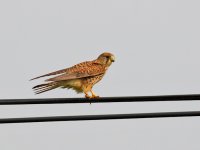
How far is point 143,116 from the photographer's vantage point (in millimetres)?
11297

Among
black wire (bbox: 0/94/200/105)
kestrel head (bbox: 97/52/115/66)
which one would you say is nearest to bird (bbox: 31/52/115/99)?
kestrel head (bbox: 97/52/115/66)

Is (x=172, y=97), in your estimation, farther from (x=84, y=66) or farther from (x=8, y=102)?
(x=84, y=66)

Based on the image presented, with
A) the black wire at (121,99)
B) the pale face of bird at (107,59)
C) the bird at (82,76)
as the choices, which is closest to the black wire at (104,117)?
the black wire at (121,99)

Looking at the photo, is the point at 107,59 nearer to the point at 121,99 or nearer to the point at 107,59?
the point at 107,59

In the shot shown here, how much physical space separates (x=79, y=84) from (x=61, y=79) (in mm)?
987

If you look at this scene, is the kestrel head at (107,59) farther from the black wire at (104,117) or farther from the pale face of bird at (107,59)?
the black wire at (104,117)

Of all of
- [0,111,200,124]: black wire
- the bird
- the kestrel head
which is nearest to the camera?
[0,111,200,124]: black wire

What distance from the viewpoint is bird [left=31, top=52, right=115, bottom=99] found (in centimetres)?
1409

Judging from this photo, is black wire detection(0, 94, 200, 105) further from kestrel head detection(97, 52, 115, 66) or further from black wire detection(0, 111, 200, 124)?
kestrel head detection(97, 52, 115, 66)

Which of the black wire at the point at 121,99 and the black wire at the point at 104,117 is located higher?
the black wire at the point at 121,99

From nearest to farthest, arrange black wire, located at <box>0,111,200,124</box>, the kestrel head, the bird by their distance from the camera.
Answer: black wire, located at <box>0,111,200,124</box>, the bird, the kestrel head

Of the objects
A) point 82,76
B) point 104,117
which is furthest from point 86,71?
point 104,117

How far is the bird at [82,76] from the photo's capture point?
46.2 feet

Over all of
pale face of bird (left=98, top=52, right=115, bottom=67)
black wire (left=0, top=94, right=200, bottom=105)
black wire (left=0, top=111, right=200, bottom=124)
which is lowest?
black wire (left=0, top=111, right=200, bottom=124)
